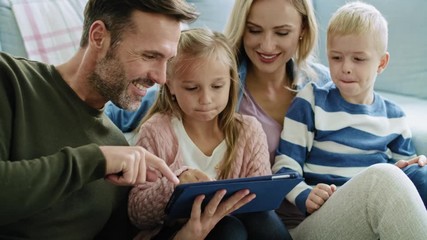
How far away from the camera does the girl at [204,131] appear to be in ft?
4.31

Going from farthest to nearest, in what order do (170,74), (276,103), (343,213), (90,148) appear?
1. (276,103)
2. (170,74)
3. (343,213)
4. (90,148)

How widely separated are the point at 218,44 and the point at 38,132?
494 mm

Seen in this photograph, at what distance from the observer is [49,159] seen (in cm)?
98

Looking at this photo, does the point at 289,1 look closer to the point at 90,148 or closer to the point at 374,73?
the point at 374,73

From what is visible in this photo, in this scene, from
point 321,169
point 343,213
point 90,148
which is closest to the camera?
point 90,148

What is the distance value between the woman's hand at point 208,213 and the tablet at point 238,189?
12 mm

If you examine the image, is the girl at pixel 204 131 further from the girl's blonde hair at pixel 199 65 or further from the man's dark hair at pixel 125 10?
the man's dark hair at pixel 125 10

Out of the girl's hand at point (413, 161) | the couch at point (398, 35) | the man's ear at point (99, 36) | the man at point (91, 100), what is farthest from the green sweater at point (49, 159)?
the girl's hand at point (413, 161)

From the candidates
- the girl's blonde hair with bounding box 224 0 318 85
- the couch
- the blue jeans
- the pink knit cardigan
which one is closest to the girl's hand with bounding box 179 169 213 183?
the pink knit cardigan

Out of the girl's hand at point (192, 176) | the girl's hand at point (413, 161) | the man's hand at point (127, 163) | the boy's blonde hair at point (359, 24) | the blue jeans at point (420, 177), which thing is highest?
the boy's blonde hair at point (359, 24)

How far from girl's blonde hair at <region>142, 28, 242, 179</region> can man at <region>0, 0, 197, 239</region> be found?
0.15 m

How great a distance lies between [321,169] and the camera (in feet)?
5.00

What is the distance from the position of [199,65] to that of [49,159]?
49 centimetres

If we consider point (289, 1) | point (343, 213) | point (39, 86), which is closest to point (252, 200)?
point (343, 213)
